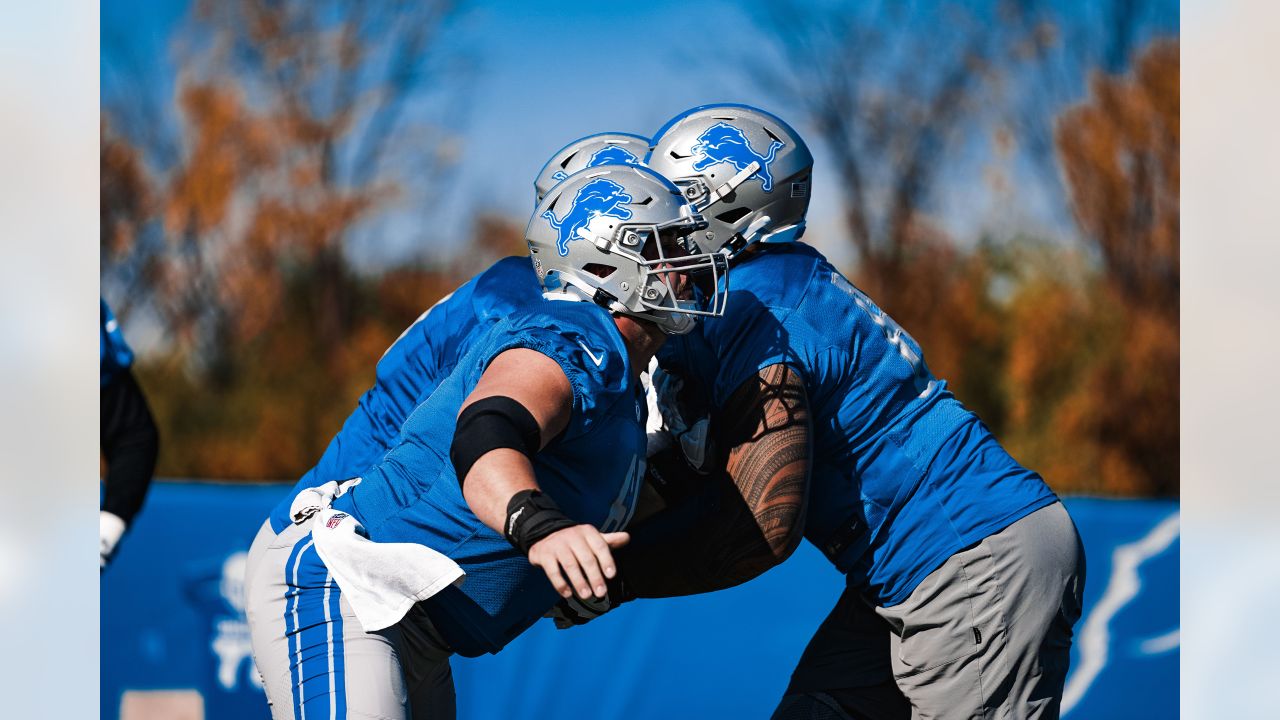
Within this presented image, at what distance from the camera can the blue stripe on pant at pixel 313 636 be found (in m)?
2.27

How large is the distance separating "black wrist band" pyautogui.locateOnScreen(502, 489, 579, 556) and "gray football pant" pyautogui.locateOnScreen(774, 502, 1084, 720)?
1.26m

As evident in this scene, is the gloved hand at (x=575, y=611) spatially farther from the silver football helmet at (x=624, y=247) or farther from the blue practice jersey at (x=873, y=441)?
the silver football helmet at (x=624, y=247)

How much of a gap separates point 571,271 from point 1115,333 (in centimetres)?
627

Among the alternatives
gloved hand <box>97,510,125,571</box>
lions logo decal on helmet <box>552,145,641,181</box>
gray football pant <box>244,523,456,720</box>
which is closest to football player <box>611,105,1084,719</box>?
lions logo decal on helmet <box>552,145,641,181</box>

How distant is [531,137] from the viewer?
23.9 feet

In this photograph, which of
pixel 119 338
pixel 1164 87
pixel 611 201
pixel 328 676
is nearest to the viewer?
pixel 328 676

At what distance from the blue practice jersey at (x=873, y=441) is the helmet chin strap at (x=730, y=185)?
17 cm

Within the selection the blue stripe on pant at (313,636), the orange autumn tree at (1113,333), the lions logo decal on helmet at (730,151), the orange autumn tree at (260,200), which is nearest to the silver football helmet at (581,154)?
the lions logo decal on helmet at (730,151)

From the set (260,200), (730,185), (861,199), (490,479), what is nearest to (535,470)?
(490,479)

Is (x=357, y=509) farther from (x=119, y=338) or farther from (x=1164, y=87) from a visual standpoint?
(x=1164, y=87)

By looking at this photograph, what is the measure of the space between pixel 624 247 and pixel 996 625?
48.5 inches

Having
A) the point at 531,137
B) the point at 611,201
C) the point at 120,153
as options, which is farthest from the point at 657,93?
the point at 611,201

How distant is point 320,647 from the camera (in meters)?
2.30

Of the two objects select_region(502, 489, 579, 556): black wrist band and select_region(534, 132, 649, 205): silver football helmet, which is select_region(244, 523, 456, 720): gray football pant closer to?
select_region(502, 489, 579, 556): black wrist band
